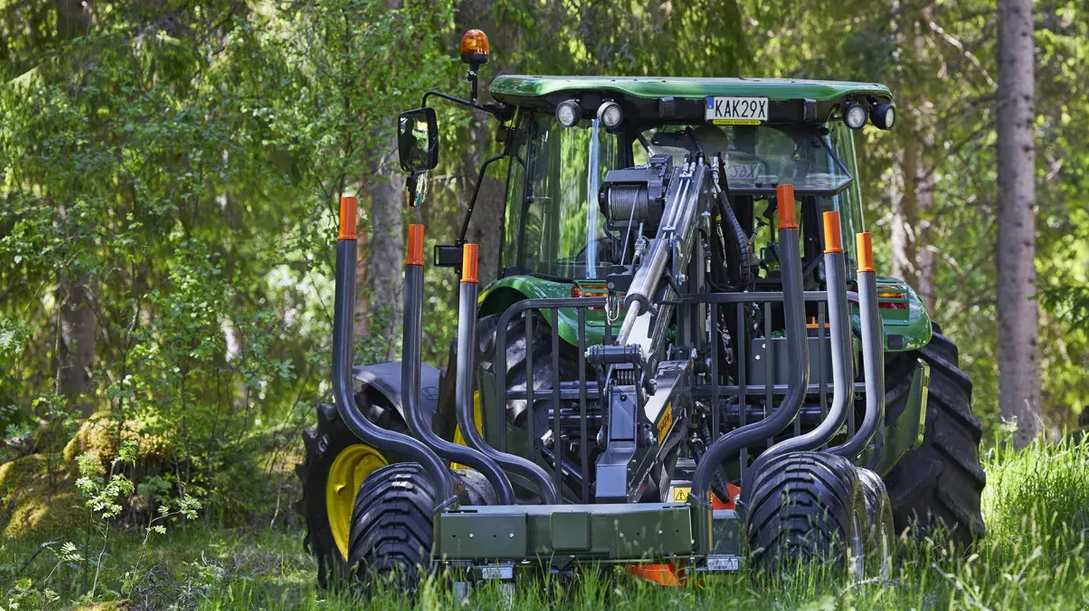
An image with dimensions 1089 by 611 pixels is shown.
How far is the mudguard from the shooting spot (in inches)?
289

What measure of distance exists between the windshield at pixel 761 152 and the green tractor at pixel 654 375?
1cm

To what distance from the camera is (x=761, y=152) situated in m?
7.26

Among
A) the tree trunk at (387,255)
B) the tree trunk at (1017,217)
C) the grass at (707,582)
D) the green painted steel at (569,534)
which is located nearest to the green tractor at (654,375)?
the green painted steel at (569,534)

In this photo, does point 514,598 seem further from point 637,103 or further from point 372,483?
point 637,103

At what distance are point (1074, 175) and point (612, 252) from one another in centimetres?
1476

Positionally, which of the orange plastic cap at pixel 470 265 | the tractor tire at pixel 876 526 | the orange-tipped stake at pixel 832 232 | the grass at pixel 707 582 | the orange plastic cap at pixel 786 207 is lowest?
the grass at pixel 707 582

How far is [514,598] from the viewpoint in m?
5.02

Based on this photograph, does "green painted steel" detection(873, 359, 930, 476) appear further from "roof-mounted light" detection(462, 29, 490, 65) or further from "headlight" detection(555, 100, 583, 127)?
"roof-mounted light" detection(462, 29, 490, 65)

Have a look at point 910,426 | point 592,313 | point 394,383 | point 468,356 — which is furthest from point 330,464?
point 910,426

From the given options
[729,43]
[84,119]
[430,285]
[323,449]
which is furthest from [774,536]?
[430,285]

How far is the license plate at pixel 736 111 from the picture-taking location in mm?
6898

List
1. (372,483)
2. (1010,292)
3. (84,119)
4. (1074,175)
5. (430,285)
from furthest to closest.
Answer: (1074,175) < (430,285) < (1010,292) < (84,119) < (372,483)

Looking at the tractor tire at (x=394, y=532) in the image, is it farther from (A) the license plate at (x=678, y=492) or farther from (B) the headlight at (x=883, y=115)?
(B) the headlight at (x=883, y=115)

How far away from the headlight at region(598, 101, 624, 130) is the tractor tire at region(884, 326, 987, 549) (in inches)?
70.8
